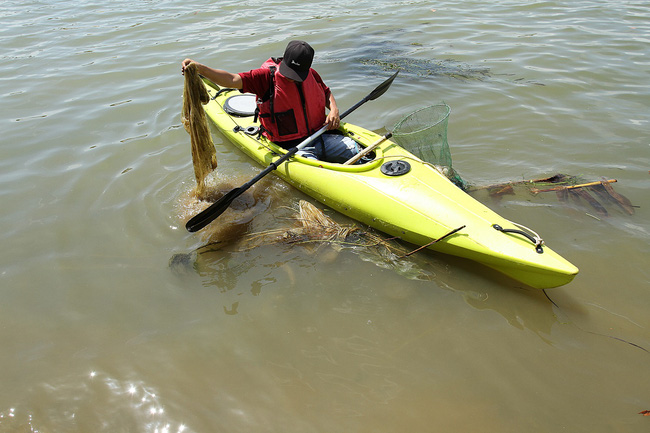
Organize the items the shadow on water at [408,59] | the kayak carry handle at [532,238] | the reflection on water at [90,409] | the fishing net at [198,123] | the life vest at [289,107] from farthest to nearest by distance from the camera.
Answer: the shadow on water at [408,59], the life vest at [289,107], the fishing net at [198,123], the kayak carry handle at [532,238], the reflection on water at [90,409]

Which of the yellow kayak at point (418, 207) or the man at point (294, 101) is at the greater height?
the man at point (294, 101)

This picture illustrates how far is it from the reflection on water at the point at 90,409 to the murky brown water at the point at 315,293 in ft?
0.04

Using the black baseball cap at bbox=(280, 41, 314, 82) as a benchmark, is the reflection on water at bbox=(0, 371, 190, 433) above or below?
below

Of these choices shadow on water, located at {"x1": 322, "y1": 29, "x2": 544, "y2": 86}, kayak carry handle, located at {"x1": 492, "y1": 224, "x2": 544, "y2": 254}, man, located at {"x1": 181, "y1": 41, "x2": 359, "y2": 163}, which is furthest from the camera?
shadow on water, located at {"x1": 322, "y1": 29, "x2": 544, "y2": 86}

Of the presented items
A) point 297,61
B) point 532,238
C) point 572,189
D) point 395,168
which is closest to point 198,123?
point 297,61

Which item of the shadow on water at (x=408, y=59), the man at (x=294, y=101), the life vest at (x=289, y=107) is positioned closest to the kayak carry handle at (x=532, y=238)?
the man at (x=294, y=101)

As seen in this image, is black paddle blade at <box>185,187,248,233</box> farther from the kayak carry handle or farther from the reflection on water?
the kayak carry handle

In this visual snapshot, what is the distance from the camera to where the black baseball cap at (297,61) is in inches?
152

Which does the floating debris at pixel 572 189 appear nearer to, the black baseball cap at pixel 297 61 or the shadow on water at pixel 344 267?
the shadow on water at pixel 344 267

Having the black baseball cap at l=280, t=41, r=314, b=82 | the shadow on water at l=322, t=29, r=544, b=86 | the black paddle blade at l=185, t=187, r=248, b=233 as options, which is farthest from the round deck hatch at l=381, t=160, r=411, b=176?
the shadow on water at l=322, t=29, r=544, b=86

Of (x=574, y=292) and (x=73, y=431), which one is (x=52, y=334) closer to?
(x=73, y=431)

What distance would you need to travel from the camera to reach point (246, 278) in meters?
3.43

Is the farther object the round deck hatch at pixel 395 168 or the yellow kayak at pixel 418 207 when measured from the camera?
the round deck hatch at pixel 395 168

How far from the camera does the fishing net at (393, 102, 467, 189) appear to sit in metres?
3.94
